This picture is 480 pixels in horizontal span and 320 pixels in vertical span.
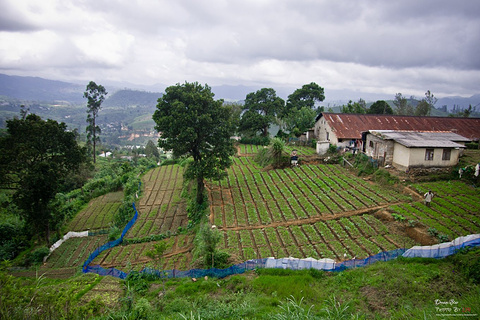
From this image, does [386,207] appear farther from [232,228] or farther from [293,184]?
[232,228]

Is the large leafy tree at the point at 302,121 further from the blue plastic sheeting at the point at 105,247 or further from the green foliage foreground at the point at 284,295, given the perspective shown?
the green foliage foreground at the point at 284,295

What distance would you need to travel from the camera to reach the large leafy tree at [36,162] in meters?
20.7

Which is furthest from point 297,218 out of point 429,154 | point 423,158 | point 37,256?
point 37,256

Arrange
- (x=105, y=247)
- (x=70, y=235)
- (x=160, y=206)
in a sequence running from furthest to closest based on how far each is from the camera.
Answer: (x=160, y=206), (x=70, y=235), (x=105, y=247)

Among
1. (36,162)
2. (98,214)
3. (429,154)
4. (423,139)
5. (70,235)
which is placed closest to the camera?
(36,162)

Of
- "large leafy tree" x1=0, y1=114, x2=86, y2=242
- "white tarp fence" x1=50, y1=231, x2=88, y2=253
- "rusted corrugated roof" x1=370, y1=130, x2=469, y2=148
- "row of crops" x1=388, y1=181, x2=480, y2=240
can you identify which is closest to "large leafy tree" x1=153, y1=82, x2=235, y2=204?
"large leafy tree" x1=0, y1=114, x2=86, y2=242

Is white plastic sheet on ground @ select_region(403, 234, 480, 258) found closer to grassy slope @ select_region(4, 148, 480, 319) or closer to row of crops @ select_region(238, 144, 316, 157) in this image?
grassy slope @ select_region(4, 148, 480, 319)

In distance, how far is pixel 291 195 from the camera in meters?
24.6

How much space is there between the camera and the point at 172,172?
41938 mm

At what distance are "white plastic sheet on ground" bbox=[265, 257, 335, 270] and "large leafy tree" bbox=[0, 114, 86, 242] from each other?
19305 mm

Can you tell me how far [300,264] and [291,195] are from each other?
34.6ft

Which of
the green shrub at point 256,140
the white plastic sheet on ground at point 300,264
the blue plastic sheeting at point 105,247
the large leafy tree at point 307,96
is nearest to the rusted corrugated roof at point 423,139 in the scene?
the white plastic sheet on ground at point 300,264

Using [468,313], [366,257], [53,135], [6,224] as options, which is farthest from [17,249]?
[468,313]

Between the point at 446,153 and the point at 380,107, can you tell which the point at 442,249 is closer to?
the point at 446,153
